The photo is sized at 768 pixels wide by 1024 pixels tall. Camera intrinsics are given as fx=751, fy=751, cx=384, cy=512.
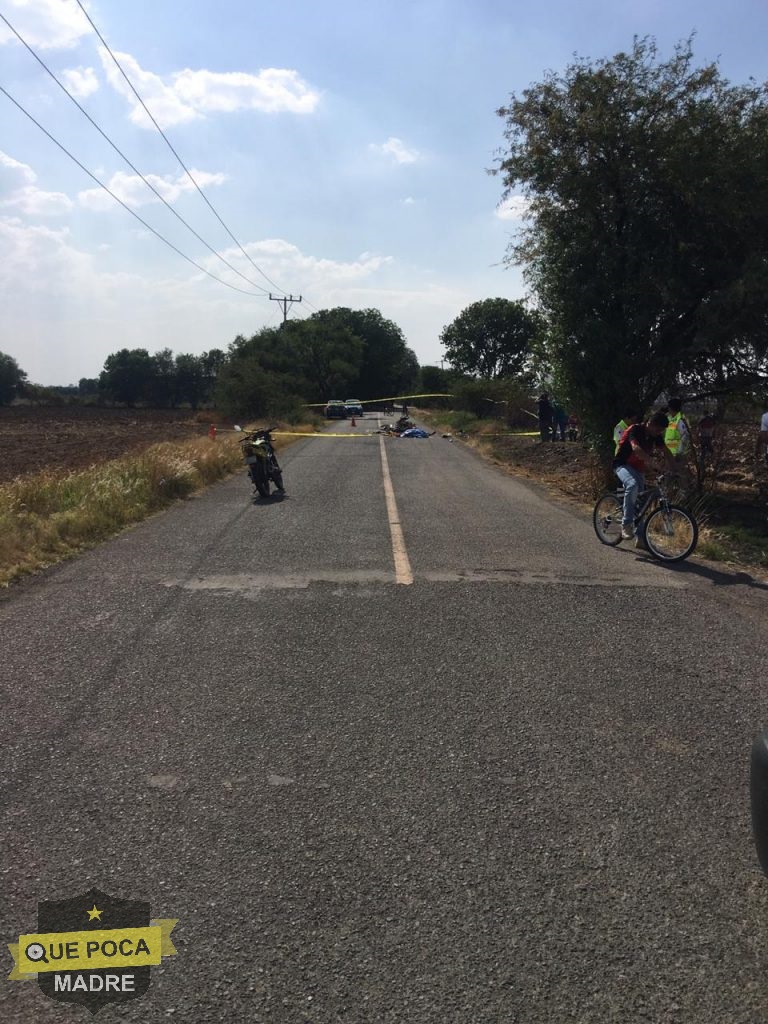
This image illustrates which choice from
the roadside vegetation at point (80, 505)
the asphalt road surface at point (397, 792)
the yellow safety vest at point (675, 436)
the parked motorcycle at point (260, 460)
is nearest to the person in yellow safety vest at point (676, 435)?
the yellow safety vest at point (675, 436)

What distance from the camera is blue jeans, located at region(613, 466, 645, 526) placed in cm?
927

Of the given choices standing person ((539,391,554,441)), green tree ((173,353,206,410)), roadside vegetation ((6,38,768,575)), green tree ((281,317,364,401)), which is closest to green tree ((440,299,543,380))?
green tree ((281,317,364,401))

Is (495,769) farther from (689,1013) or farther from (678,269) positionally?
(678,269)

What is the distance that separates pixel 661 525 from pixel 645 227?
7387 mm

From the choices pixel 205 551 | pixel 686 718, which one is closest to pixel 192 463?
pixel 205 551

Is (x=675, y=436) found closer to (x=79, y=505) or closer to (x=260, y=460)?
(x=260, y=460)

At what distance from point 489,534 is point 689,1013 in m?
8.24

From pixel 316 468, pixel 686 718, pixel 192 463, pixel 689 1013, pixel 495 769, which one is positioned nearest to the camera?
pixel 689 1013

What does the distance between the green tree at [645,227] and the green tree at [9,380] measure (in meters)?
95.5

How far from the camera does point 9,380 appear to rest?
318ft

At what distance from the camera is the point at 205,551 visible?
9.05 m

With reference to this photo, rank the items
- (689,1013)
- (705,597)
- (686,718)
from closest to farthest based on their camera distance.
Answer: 1. (689,1013)
2. (686,718)
3. (705,597)

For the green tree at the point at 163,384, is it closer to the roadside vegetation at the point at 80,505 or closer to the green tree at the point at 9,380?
the green tree at the point at 9,380

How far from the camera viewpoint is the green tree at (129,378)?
10812cm
